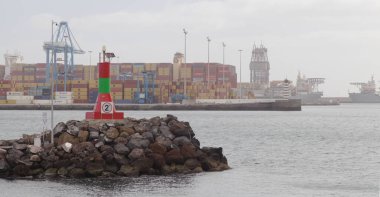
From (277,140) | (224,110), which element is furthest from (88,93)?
(277,140)

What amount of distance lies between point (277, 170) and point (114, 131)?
7196 millimetres

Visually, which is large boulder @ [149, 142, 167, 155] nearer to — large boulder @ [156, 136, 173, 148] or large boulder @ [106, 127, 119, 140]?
large boulder @ [156, 136, 173, 148]

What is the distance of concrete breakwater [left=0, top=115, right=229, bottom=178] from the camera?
2298 centimetres

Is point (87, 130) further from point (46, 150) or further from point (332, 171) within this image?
point (332, 171)

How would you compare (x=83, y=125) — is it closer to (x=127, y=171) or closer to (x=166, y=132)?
(x=127, y=171)

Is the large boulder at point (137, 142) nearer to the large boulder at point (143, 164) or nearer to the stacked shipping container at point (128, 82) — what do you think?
the large boulder at point (143, 164)

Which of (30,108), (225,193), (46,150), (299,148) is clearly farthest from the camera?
(30,108)

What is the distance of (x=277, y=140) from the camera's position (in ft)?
157

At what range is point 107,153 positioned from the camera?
23.2 m

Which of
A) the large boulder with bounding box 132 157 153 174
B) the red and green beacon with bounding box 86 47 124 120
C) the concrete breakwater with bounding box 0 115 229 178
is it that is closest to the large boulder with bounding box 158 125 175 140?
the concrete breakwater with bounding box 0 115 229 178

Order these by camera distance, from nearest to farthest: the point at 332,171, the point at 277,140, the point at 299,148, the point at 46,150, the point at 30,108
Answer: the point at 46,150 < the point at 332,171 < the point at 299,148 < the point at 277,140 < the point at 30,108

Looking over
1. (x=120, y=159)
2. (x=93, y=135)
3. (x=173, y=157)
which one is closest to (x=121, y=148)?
(x=120, y=159)

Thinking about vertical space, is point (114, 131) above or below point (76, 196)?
above

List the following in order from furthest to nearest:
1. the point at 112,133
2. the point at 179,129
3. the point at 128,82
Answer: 1. the point at 128,82
2. the point at 179,129
3. the point at 112,133
